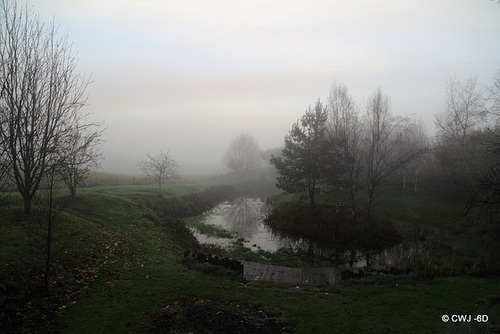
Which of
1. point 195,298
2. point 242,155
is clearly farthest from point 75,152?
point 242,155

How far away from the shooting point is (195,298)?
8.38 m

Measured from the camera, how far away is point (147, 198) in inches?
1065

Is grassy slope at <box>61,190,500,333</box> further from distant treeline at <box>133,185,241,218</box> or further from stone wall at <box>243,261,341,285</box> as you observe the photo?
distant treeline at <box>133,185,241,218</box>

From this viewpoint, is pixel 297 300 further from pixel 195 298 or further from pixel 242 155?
pixel 242 155

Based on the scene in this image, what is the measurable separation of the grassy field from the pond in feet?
18.0

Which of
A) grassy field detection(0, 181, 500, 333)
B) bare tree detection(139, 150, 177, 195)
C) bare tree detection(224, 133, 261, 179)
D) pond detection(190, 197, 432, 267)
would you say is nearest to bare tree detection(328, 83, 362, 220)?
pond detection(190, 197, 432, 267)

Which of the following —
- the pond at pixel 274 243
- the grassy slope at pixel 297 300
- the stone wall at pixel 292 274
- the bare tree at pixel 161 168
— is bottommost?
the pond at pixel 274 243

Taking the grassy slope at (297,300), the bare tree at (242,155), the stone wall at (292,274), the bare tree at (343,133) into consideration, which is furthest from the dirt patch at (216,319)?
the bare tree at (242,155)

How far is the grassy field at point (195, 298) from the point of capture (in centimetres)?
665

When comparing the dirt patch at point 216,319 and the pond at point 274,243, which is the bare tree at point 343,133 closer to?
the pond at point 274,243

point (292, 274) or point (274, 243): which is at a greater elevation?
point (292, 274)

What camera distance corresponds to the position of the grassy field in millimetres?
6652

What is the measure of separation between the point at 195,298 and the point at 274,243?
1215cm

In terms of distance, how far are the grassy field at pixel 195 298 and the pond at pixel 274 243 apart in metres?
5.48
